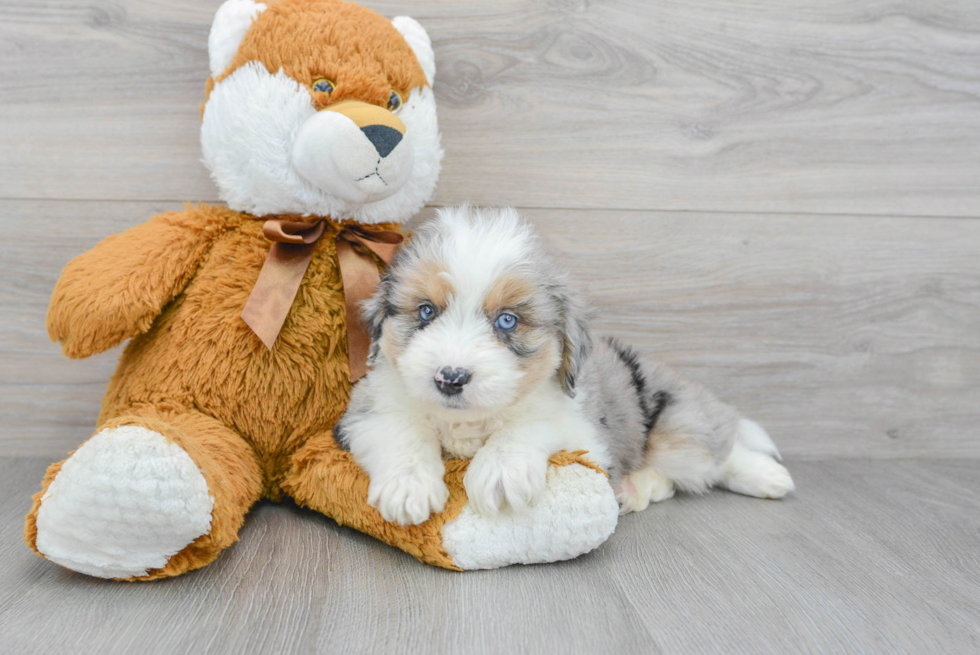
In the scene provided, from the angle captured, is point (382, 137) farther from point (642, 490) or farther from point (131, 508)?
point (642, 490)

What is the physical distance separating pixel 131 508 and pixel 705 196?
166 centimetres

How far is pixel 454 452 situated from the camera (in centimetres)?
148

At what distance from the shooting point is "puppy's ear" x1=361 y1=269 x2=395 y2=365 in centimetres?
141

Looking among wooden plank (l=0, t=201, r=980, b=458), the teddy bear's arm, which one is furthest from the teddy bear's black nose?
wooden plank (l=0, t=201, r=980, b=458)

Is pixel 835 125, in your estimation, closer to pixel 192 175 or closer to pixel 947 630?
pixel 947 630

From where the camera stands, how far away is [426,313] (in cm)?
135

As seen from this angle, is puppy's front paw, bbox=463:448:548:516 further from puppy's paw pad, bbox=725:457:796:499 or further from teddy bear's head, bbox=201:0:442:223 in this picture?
puppy's paw pad, bbox=725:457:796:499

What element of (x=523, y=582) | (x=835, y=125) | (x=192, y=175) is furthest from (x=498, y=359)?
(x=835, y=125)

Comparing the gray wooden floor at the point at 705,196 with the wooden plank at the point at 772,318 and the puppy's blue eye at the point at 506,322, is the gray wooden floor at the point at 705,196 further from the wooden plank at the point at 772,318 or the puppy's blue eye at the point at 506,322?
the puppy's blue eye at the point at 506,322

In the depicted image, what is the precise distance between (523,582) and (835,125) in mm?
1622

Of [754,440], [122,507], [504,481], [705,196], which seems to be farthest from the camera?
[705,196]

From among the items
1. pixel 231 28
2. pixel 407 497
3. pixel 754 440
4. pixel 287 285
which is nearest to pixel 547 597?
pixel 407 497

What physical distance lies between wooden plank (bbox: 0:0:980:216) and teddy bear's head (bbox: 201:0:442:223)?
0.35 metres

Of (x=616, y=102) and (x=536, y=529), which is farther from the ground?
(x=616, y=102)
